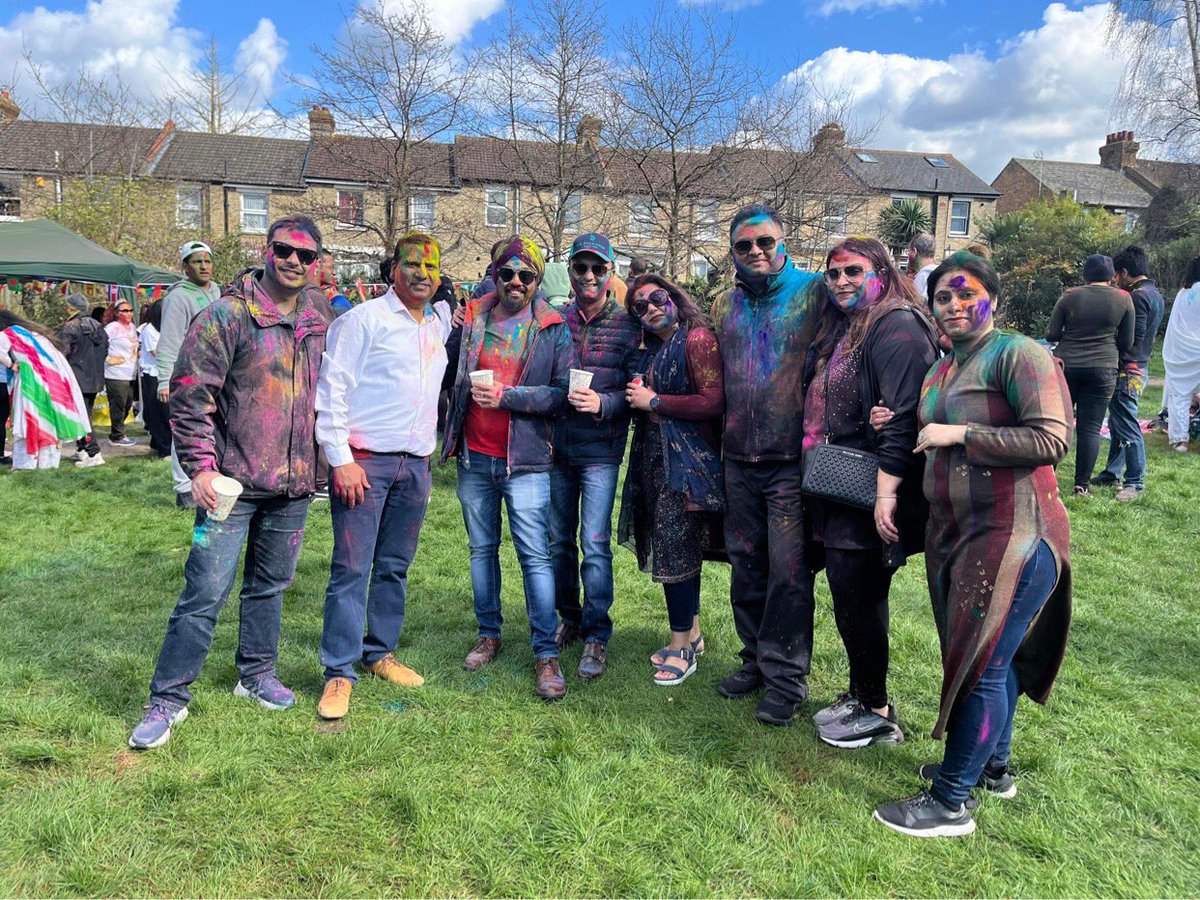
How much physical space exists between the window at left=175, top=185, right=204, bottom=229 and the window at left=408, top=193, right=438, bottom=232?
21.2 feet

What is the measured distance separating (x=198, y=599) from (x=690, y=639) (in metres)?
2.28

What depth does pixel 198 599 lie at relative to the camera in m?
3.17

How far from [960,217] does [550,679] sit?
3587cm

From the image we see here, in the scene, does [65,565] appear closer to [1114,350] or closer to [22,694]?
[22,694]

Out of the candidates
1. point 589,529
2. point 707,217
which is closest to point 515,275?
point 589,529

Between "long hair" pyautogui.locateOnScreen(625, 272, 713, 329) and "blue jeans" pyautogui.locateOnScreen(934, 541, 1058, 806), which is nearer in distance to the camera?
"blue jeans" pyautogui.locateOnScreen(934, 541, 1058, 806)

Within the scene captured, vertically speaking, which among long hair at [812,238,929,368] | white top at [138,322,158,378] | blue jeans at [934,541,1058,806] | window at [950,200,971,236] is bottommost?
blue jeans at [934,541,1058,806]

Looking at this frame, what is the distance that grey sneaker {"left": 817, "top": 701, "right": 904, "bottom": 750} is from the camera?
10.6 feet

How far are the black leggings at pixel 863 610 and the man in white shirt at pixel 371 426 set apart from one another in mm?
1916

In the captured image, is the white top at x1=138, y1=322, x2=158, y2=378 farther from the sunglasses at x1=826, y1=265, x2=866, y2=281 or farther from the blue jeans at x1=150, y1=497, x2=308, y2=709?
the sunglasses at x1=826, y1=265, x2=866, y2=281

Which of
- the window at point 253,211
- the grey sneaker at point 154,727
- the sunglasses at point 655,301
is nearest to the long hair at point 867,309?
the sunglasses at point 655,301

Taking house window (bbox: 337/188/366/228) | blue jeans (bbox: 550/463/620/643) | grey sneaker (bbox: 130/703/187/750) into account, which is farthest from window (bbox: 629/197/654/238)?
grey sneaker (bbox: 130/703/187/750)

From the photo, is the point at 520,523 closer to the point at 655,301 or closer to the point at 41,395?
the point at 655,301

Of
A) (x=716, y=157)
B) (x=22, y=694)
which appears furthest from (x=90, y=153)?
(x=22, y=694)
